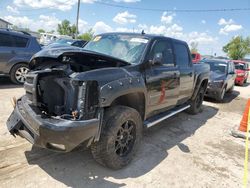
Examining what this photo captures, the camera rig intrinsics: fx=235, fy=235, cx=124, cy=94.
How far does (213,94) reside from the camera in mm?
9297

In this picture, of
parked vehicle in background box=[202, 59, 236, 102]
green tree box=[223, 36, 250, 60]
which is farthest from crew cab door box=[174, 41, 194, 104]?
green tree box=[223, 36, 250, 60]

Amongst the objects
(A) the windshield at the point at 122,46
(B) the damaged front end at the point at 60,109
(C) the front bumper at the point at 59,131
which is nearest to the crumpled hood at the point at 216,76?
(A) the windshield at the point at 122,46

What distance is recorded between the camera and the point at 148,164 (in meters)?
3.75

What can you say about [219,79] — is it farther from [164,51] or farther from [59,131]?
[59,131]

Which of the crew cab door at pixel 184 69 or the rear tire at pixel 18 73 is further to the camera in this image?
the rear tire at pixel 18 73

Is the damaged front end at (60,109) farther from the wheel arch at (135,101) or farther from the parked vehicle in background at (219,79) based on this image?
the parked vehicle in background at (219,79)

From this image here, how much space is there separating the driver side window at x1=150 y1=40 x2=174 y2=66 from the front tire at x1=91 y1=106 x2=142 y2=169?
1.27m

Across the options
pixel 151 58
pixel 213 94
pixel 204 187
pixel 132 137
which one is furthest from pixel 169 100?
pixel 213 94

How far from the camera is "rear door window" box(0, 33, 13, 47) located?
783 cm

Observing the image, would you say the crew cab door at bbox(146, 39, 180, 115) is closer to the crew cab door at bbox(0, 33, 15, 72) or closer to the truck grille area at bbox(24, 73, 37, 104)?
the truck grille area at bbox(24, 73, 37, 104)

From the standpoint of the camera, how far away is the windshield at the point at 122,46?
4.03 m

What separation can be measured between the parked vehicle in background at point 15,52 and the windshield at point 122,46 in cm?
429

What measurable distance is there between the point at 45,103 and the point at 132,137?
1431mm

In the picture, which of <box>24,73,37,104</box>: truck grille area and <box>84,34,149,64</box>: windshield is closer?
<box>24,73,37,104</box>: truck grille area
